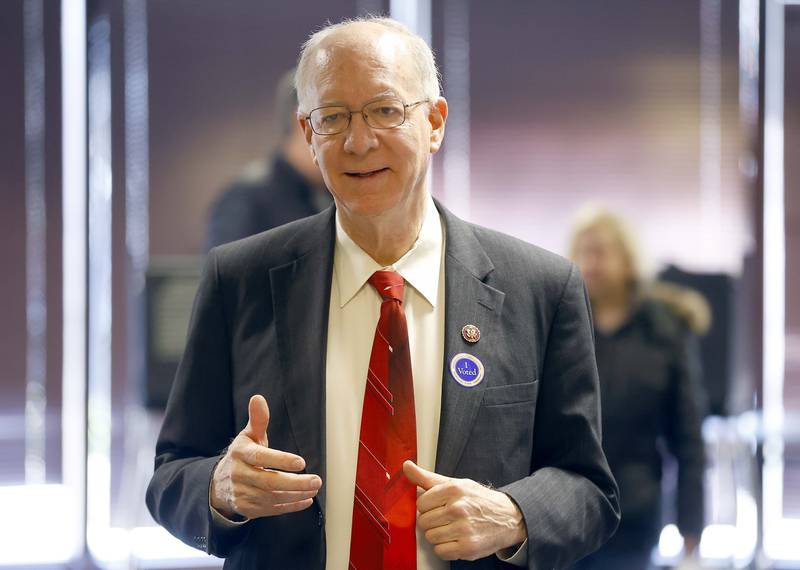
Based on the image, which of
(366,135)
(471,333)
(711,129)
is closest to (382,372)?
(471,333)

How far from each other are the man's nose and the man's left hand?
1.63ft

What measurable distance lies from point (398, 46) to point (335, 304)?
44 cm

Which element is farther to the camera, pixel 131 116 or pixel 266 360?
pixel 131 116

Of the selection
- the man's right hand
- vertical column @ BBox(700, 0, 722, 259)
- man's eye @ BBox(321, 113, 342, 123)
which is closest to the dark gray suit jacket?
the man's right hand

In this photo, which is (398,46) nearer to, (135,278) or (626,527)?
(626,527)

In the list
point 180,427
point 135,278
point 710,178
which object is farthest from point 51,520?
point 710,178

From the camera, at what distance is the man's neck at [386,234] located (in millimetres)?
1670

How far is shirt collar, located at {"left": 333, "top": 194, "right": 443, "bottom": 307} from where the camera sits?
5.45ft

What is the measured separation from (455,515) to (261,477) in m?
0.28

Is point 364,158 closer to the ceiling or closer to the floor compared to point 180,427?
closer to the ceiling

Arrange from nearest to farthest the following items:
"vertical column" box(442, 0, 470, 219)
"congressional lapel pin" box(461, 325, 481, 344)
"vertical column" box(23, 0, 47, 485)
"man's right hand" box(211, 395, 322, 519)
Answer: "man's right hand" box(211, 395, 322, 519)
"congressional lapel pin" box(461, 325, 481, 344)
"vertical column" box(23, 0, 47, 485)
"vertical column" box(442, 0, 470, 219)

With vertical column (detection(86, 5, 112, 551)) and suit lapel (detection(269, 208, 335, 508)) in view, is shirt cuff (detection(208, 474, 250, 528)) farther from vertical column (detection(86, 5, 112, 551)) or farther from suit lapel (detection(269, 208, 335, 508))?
vertical column (detection(86, 5, 112, 551))

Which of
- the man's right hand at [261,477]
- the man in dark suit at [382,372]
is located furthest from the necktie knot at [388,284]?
the man's right hand at [261,477]

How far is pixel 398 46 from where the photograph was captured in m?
1.61
